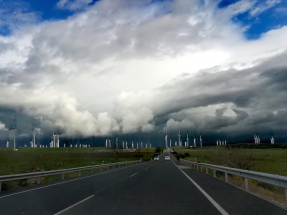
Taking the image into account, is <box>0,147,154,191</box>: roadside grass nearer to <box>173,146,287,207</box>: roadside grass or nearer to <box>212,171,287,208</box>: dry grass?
<box>212,171,287,208</box>: dry grass

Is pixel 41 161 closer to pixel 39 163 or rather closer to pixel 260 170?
pixel 39 163

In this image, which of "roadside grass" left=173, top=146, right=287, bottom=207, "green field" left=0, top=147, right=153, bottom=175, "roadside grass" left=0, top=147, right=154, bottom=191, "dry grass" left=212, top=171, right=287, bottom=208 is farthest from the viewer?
"green field" left=0, top=147, right=153, bottom=175

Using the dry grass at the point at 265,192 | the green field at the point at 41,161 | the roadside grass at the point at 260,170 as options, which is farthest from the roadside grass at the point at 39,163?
the roadside grass at the point at 260,170

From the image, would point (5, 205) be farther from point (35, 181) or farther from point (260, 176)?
point (35, 181)

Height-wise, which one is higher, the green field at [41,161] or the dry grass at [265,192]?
the dry grass at [265,192]

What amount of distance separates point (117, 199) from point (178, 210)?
3.03 metres

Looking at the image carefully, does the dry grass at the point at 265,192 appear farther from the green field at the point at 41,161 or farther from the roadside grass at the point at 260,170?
the green field at the point at 41,161

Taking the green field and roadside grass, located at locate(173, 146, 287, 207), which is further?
the green field

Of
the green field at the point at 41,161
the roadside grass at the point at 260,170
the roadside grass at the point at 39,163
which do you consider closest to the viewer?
the roadside grass at the point at 260,170

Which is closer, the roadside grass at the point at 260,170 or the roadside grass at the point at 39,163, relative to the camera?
the roadside grass at the point at 260,170

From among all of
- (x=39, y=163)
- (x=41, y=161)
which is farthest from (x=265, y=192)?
(x=41, y=161)

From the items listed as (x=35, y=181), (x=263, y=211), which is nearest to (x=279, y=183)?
(x=263, y=211)

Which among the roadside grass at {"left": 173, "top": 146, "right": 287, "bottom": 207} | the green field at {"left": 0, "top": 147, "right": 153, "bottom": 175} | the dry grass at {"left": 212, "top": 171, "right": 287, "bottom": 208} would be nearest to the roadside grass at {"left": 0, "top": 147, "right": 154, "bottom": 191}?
the green field at {"left": 0, "top": 147, "right": 153, "bottom": 175}

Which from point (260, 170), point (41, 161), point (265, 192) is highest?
point (265, 192)
